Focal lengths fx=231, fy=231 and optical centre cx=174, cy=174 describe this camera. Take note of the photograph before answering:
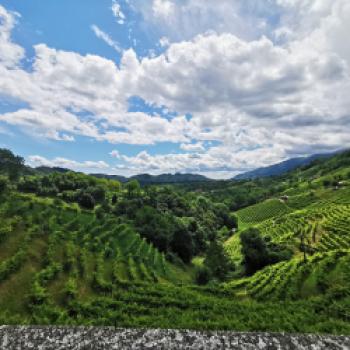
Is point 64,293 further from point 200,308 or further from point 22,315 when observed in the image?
point 200,308

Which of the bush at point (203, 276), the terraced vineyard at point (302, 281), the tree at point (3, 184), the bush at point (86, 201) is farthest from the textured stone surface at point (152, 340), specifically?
the bush at point (86, 201)

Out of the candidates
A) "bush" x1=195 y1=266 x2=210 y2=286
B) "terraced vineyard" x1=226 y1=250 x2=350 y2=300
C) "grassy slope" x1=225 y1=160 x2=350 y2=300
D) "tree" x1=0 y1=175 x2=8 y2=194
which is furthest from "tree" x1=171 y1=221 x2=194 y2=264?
"tree" x1=0 y1=175 x2=8 y2=194

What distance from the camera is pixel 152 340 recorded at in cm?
589

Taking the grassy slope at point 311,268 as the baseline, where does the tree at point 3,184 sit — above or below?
above

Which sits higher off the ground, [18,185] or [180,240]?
[18,185]

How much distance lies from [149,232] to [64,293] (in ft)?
123

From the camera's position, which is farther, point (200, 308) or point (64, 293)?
point (64, 293)

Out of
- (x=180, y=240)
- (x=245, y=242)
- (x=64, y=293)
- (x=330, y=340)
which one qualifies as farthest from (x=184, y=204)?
(x=330, y=340)

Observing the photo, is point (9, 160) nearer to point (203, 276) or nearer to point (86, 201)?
point (86, 201)

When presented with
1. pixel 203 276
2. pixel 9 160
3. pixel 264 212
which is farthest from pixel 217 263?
pixel 9 160

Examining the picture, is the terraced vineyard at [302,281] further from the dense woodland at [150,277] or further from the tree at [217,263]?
the tree at [217,263]

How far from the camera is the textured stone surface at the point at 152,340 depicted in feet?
18.8

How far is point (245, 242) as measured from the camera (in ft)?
168

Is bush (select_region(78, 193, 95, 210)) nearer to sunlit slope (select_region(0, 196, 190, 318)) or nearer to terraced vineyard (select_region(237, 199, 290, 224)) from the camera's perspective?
sunlit slope (select_region(0, 196, 190, 318))
